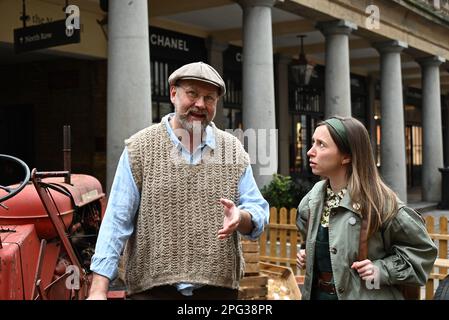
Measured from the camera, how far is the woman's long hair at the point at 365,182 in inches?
103

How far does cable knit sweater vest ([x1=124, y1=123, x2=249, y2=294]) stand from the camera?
2574 millimetres

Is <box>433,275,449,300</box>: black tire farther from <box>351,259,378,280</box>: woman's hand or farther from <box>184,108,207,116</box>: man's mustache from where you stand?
<box>184,108,207,116</box>: man's mustache

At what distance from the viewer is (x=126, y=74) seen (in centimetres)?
778

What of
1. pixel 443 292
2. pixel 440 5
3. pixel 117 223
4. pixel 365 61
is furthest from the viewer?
pixel 365 61

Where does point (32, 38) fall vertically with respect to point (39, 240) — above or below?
above

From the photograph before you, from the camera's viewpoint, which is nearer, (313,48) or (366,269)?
(366,269)

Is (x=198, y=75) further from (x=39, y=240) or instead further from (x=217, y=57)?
(x=217, y=57)

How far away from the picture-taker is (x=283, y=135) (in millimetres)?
18266

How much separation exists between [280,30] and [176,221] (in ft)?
43.3

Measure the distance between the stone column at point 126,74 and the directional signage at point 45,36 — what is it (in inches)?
30.3

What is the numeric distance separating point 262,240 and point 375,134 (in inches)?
647

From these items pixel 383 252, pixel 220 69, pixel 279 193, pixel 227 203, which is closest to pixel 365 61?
pixel 220 69
